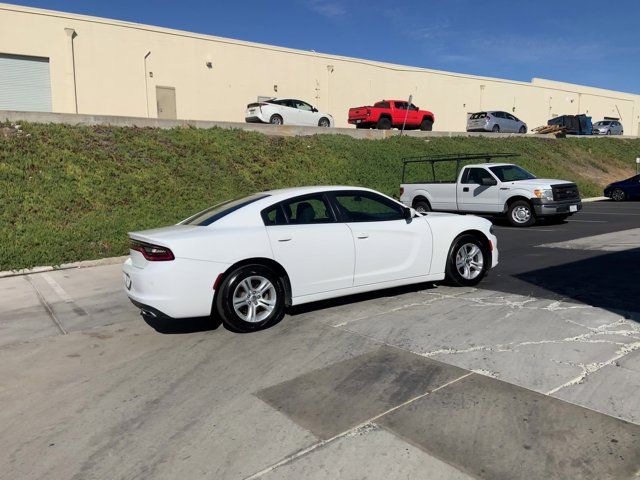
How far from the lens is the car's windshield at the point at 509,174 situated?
549 inches

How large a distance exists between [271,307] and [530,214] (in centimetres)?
1000

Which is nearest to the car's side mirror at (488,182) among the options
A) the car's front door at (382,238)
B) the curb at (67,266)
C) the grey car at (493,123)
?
the car's front door at (382,238)

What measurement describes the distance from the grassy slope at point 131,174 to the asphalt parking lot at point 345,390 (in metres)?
4.15

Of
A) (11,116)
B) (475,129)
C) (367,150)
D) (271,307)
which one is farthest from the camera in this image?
(475,129)

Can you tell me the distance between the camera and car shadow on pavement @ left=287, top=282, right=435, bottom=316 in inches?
241

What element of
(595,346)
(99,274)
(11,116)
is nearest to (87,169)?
(11,116)

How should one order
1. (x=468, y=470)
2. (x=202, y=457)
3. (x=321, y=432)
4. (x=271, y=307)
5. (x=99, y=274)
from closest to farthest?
(x=468, y=470) < (x=202, y=457) < (x=321, y=432) < (x=271, y=307) < (x=99, y=274)

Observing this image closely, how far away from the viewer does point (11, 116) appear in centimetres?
1519

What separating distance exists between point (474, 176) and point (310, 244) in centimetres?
1017

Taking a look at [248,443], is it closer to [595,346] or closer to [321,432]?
[321,432]

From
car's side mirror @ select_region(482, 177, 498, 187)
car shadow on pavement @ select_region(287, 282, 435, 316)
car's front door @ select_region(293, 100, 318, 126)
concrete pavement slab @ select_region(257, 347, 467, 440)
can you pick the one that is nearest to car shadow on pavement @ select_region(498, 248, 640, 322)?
car shadow on pavement @ select_region(287, 282, 435, 316)

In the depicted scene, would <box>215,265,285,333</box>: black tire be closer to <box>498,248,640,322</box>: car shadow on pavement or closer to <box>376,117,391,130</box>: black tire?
<box>498,248,640,322</box>: car shadow on pavement

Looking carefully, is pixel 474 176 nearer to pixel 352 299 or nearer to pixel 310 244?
pixel 352 299

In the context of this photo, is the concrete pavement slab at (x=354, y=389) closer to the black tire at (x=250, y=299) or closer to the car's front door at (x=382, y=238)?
the black tire at (x=250, y=299)
